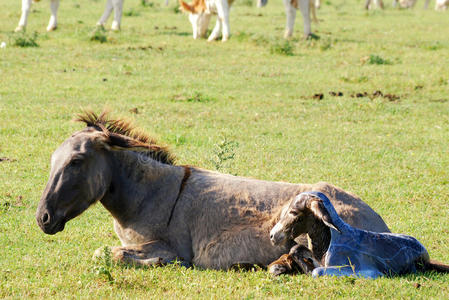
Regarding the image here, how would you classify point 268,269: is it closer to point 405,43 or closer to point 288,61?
point 288,61

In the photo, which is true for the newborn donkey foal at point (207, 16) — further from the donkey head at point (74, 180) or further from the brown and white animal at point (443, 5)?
the brown and white animal at point (443, 5)

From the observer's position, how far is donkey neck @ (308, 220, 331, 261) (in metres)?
5.36

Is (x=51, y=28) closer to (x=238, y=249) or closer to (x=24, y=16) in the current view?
(x=24, y=16)

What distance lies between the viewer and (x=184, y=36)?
66.0 feet

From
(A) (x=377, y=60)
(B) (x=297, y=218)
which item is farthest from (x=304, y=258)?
(A) (x=377, y=60)

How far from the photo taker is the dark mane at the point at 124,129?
5.69 metres

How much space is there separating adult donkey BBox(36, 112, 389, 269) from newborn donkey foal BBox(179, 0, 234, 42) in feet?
45.1

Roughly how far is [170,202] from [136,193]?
28cm

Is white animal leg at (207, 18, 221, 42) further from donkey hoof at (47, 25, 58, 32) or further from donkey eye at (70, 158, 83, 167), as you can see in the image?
donkey eye at (70, 158, 83, 167)

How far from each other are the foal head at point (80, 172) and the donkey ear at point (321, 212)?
135cm

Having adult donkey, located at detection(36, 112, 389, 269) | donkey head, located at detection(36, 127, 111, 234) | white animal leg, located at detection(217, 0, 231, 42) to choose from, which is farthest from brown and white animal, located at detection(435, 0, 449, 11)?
donkey head, located at detection(36, 127, 111, 234)

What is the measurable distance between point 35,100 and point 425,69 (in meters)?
8.13

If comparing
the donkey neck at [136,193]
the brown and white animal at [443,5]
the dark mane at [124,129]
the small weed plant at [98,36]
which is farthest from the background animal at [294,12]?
the brown and white animal at [443,5]

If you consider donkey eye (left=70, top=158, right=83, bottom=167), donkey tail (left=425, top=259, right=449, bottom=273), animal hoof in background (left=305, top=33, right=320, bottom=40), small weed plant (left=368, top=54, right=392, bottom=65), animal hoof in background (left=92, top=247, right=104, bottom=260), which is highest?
donkey eye (left=70, top=158, right=83, bottom=167)
